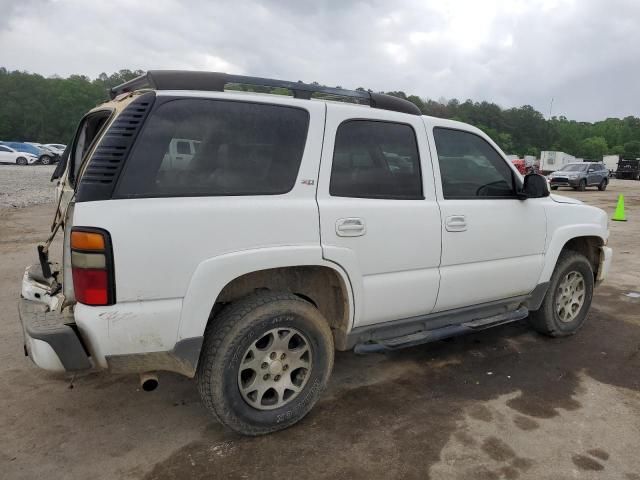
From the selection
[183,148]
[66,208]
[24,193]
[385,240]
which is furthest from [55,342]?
[24,193]

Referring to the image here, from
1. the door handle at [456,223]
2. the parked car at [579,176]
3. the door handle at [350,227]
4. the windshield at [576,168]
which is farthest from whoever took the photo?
the windshield at [576,168]

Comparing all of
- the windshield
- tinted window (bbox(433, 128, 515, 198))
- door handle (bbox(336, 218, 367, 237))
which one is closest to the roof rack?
tinted window (bbox(433, 128, 515, 198))

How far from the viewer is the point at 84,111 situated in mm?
79125

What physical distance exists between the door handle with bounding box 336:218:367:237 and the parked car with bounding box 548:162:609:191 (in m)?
26.1

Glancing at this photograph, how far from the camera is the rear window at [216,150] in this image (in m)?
2.49

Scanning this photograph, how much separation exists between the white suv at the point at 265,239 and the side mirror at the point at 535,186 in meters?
0.01

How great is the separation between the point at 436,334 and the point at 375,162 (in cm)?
130

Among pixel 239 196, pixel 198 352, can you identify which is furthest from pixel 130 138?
pixel 198 352

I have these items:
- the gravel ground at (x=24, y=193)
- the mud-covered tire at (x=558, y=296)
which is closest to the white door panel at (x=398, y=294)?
the mud-covered tire at (x=558, y=296)

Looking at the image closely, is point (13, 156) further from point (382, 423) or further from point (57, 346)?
point (382, 423)

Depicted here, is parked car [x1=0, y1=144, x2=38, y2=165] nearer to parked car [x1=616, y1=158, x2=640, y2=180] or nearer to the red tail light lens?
the red tail light lens

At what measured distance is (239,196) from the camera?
2684mm

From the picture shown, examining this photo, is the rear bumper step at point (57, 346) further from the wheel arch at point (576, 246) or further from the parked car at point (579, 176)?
the parked car at point (579, 176)

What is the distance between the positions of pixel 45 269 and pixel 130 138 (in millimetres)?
1389
